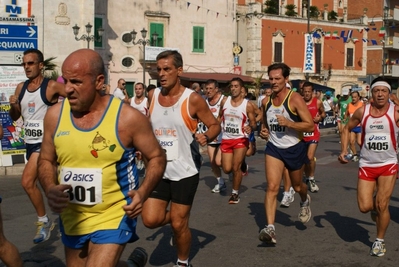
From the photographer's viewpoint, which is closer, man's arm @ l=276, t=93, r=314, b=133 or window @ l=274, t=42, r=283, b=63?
man's arm @ l=276, t=93, r=314, b=133

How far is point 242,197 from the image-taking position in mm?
10719

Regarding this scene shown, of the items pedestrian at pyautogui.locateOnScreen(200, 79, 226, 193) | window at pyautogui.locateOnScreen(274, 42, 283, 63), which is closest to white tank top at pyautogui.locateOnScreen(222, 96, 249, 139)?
pedestrian at pyautogui.locateOnScreen(200, 79, 226, 193)

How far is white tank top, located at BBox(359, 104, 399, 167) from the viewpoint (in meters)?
7.15

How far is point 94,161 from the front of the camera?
158 inches

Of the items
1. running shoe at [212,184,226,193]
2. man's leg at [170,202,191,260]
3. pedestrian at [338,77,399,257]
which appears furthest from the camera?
running shoe at [212,184,226,193]

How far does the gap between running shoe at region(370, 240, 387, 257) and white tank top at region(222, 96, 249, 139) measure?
4.00 m

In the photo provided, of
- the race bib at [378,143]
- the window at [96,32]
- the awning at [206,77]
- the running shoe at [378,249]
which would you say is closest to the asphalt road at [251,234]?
the running shoe at [378,249]

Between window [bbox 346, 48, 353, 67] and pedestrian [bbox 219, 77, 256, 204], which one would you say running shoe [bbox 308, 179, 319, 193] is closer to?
pedestrian [bbox 219, 77, 256, 204]

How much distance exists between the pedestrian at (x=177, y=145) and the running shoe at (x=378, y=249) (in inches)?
82.7

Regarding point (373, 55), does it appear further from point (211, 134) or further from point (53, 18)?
point (211, 134)

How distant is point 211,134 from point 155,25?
116ft

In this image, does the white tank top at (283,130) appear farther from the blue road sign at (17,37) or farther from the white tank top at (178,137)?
the blue road sign at (17,37)

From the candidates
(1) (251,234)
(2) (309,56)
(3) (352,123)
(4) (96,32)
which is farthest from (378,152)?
(2) (309,56)

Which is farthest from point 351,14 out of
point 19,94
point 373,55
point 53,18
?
point 19,94
